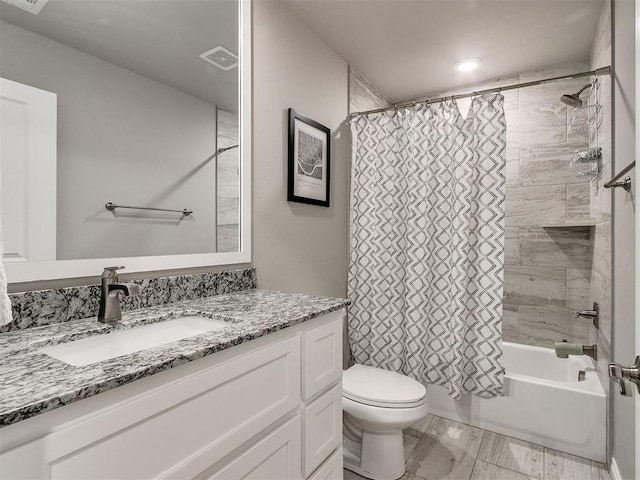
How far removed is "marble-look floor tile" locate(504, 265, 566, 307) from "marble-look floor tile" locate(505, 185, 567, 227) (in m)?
0.36

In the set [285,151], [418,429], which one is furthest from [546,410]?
[285,151]

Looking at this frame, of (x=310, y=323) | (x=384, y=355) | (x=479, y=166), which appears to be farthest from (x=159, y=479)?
(x=479, y=166)

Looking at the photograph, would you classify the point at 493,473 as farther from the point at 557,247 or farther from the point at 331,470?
the point at 557,247

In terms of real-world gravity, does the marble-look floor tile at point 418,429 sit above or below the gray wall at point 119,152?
below

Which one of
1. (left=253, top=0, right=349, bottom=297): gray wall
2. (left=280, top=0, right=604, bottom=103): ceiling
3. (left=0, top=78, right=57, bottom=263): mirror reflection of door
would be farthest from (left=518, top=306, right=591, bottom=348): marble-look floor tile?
(left=0, top=78, right=57, bottom=263): mirror reflection of door

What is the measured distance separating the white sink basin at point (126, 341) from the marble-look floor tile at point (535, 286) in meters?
2.46

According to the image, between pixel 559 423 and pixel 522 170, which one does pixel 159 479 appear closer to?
pixel 559 423

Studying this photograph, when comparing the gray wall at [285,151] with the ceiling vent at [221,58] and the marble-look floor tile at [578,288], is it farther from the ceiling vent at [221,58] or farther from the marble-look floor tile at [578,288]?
the marble-look floor tile at [578,288]

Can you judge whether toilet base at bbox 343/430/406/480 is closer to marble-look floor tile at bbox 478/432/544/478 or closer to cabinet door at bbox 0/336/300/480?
marble-look floor tile at bbox 478/432/544/478

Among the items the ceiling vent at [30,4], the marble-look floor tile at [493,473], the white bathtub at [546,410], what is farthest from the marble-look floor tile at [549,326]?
the ceiling vent at [30,4]

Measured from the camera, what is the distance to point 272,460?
1.03 metres

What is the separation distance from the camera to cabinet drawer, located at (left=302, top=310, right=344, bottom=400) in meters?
1.18

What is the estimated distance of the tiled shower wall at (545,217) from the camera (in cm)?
254

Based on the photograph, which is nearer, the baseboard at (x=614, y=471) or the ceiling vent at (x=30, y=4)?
the ceiling vent at (x=30, y=4)
